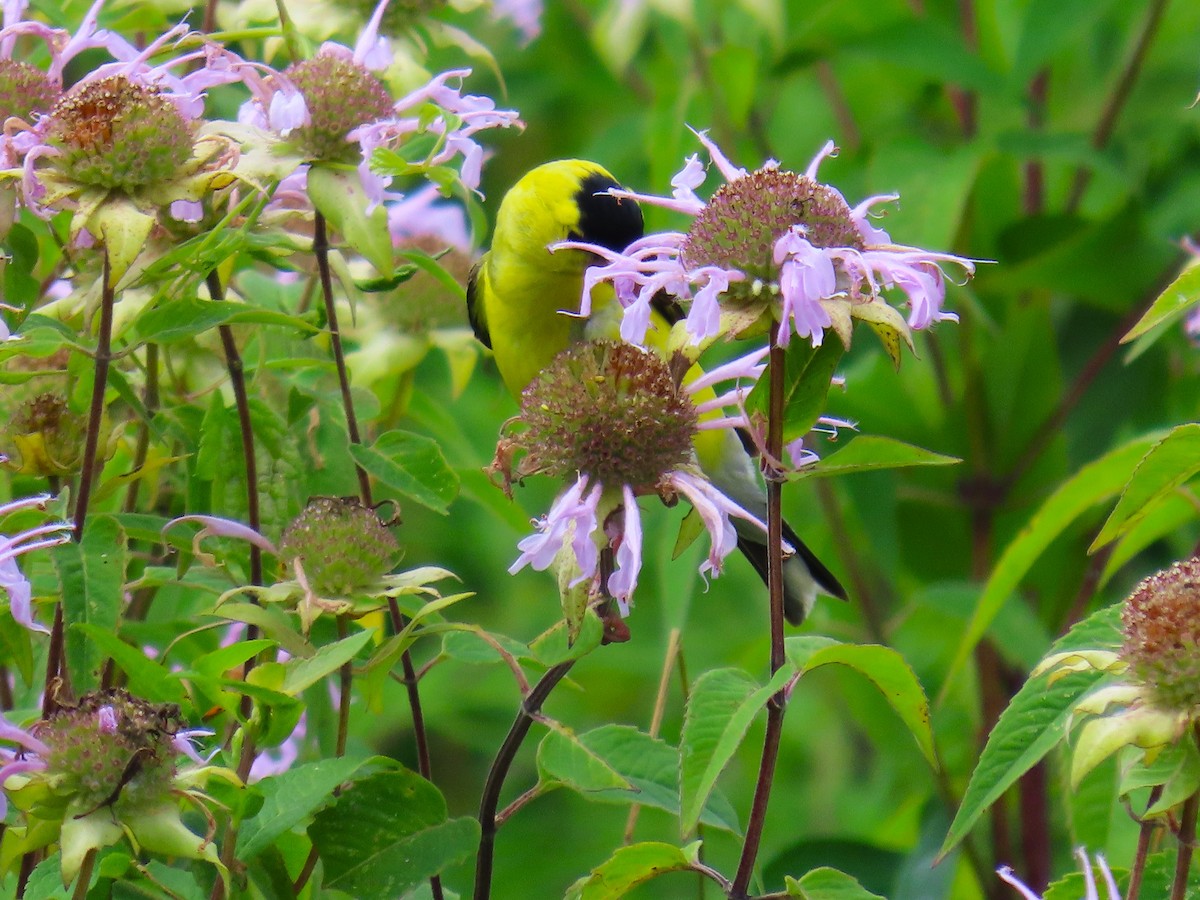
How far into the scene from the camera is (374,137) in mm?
933

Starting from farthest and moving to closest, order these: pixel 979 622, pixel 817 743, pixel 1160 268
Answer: pixel 817 743 → pixel 1160 268 → pixel 979 622

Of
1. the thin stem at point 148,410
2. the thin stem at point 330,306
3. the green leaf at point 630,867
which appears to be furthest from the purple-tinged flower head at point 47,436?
the green leaf at point 630,867

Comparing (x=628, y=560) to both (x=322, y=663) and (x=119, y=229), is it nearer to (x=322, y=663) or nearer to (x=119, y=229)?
(x=322, y=663)

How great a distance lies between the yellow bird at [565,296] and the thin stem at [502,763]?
0.65m

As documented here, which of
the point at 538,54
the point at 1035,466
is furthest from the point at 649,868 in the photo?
the point at 538,54

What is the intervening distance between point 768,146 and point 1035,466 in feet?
1.95

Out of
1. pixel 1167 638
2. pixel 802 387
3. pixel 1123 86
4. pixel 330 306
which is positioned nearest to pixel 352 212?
pixel 330 306

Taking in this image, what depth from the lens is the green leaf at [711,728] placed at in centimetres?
73

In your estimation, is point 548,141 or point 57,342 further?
point 548,141

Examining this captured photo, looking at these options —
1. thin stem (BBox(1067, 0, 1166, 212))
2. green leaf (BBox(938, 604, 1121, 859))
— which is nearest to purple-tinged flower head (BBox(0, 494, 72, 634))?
green leaf (BBox(938, 604, 1121, 859))

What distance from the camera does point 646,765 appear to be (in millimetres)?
908

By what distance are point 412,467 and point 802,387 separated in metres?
0.31

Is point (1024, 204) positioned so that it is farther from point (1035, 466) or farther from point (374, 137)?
point (374, 137)

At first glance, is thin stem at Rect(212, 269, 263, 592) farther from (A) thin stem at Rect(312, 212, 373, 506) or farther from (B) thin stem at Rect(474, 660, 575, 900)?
(B) thin stem at Rect(474, 660, 575, 900)
